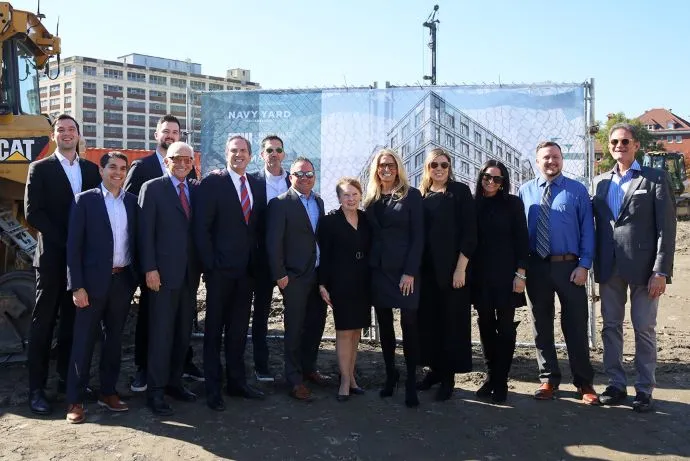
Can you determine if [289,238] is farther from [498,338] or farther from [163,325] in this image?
[498,338]

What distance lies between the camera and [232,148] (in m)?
5.28

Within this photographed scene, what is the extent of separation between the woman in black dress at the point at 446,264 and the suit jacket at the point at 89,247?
2.39m

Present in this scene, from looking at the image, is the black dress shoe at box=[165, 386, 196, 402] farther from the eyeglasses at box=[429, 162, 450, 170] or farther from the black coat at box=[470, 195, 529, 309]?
the eyeglasses at box=[429, 162, 450, 170]

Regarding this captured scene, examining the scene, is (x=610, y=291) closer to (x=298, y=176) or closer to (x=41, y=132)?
(x=298, y=176)

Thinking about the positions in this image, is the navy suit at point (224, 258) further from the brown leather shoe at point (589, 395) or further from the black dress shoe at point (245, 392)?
the brown leather shoe at point (589, 395)

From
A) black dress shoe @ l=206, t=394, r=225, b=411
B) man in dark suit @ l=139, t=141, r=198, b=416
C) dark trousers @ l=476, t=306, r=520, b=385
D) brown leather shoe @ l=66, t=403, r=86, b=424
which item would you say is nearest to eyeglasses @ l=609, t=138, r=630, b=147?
dark trousers @ l=476, t=306, r=520, b=385

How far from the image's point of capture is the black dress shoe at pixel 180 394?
5.28m

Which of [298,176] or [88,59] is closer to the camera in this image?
[298,176]

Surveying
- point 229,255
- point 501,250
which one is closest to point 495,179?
point 501,250

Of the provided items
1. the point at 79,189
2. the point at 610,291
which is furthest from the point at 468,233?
the point at 79,189

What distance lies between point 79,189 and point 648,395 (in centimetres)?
467

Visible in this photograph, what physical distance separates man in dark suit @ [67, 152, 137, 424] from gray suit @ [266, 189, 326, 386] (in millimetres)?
1047

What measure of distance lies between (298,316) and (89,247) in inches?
65.3

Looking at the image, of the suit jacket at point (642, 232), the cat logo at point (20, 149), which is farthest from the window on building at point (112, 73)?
the suit jacket at point (642, 232)
